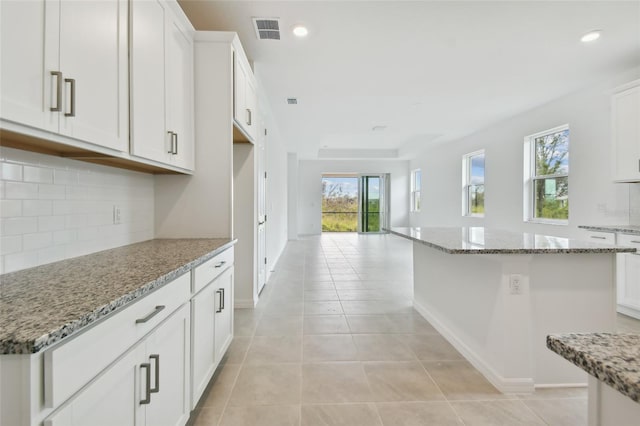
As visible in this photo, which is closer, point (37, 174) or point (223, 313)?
point (37, 174)

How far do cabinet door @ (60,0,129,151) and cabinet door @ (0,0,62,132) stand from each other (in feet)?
0.14

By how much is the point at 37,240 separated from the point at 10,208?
18 centimetres

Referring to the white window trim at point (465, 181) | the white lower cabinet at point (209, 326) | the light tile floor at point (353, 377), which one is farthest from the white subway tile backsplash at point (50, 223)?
the white window trim at point (465, 181)

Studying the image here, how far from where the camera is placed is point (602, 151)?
3.86m

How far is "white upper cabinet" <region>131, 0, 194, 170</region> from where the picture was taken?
5.16 feet

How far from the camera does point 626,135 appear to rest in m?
3.22

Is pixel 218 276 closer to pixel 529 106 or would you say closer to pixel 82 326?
pixel 82 326

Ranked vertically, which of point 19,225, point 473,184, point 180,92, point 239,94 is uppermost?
point 239,94

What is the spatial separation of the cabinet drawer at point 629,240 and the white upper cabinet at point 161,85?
4.03 metres

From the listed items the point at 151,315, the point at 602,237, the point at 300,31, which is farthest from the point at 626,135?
the point at 151,315

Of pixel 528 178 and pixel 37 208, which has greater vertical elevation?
pixel 528 178

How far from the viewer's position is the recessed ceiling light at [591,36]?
2766 mm

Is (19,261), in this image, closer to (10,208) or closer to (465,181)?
(10,208)

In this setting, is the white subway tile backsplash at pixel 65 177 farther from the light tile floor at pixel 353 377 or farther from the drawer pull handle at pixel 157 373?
the light tile floor at pixel 353 377
